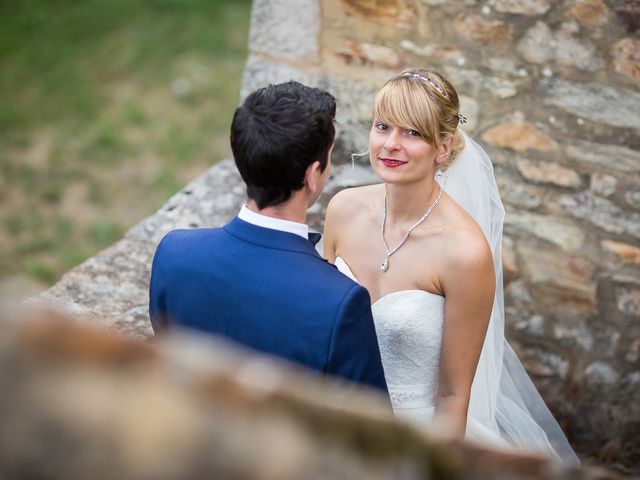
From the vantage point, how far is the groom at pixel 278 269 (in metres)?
1.94

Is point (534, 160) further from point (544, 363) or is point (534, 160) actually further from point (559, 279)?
point (544, 363)

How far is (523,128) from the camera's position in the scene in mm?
3336

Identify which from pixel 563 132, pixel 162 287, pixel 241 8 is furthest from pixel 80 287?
pixel 241 8

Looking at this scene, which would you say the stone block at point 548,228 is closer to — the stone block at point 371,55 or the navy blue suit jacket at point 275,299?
the stone block at point 371,55

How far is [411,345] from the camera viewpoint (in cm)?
275

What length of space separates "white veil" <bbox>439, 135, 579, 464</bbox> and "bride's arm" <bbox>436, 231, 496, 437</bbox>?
0.91 feet

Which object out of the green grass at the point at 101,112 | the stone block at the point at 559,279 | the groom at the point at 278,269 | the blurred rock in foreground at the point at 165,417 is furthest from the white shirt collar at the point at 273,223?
the green grass at the point at 101,112

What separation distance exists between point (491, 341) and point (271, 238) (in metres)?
1.37

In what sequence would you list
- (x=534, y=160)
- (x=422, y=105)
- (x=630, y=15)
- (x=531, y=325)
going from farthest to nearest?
(x=531, y=325) < (x=534, y=160) < (x=630, y=15) < (x=422, y=105)

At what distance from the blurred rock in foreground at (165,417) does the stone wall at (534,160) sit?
2210mm

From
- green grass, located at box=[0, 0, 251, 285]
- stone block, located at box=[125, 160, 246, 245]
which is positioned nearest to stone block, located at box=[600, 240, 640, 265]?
stone block, located at box=[125, 160, 246, 245]

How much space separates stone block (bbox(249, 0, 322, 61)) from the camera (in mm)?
3557

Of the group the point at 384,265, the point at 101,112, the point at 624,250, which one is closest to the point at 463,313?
the point at 384,265

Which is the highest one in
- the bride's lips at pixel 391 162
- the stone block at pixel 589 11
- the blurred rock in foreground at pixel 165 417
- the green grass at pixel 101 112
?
the stone block at pixel 589 11
